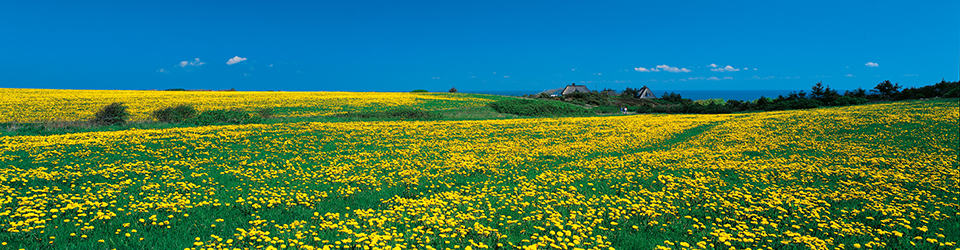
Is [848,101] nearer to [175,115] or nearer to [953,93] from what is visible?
[953,93]

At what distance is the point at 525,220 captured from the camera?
863cm

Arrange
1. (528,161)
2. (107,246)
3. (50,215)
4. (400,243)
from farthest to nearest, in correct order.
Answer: (528,161)
(50,215)
(400,243)
(107,246)

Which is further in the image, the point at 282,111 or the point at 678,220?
the point at 282,111

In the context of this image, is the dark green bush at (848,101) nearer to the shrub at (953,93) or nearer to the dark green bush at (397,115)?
the shrub at (953,93)

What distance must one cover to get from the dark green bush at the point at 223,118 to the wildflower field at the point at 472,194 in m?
9.24

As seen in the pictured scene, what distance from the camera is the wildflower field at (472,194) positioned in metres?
7.51

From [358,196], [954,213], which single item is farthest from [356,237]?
[954,213]

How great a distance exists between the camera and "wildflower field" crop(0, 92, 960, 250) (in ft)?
24.6

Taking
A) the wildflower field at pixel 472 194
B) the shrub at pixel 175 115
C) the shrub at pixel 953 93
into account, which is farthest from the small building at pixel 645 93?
the shrub at pixel 175 115

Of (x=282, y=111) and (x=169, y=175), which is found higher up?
(x=282, y=111)

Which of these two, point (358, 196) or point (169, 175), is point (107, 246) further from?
point (169, 175)

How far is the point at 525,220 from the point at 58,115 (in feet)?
138

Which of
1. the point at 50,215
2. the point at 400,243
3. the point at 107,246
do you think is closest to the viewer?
the point at 107,246

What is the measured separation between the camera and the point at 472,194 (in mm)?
10914
